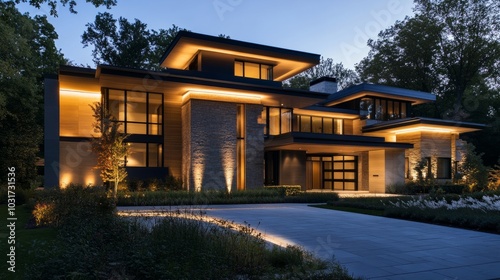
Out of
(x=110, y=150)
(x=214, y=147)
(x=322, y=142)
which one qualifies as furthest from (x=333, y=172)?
(x=110, y=150)

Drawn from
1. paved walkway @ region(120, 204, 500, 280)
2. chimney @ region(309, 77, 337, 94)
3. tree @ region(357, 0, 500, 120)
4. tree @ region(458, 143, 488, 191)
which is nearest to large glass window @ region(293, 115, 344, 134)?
chimney @ region(309, 77, 337, 94)

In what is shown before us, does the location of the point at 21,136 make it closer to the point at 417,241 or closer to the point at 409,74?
the point at 417,241

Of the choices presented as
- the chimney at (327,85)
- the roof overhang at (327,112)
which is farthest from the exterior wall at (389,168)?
the chimney at (327,85)

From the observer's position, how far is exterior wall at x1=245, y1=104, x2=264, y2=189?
23422mm

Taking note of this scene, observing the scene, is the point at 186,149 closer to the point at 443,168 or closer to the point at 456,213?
the point at 456,213

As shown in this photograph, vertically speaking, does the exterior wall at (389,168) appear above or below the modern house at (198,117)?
below

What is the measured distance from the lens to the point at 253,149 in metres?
23.7

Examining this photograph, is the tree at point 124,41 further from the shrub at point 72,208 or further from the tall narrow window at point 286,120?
the shrub at point 72,208

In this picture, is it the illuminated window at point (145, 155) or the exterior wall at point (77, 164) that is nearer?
the exterior wall at point (77, 164)

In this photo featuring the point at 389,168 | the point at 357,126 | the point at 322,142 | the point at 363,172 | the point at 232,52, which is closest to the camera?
the point at 232,52

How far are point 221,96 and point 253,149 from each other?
4.03 metres

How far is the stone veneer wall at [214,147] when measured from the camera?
2175cm

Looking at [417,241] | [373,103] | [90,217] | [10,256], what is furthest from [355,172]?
[10,256]

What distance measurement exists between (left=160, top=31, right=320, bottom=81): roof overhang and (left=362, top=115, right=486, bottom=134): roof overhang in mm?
9166
